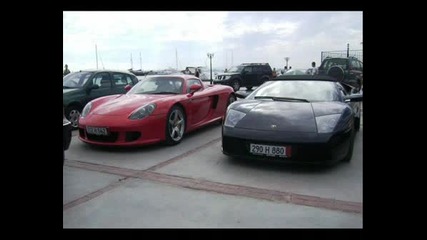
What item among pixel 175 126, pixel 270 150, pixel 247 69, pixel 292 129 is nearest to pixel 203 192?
pixel 270 150

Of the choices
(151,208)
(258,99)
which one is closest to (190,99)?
(258,99)

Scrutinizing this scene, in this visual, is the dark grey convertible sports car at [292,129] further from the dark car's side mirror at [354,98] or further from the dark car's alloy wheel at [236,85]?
the dark car's alloy wheel at [236,85]

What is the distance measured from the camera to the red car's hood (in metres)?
5.36

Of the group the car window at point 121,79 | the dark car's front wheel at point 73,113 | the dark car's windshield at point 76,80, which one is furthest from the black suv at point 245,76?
the dark car's front wheel at point 73,113

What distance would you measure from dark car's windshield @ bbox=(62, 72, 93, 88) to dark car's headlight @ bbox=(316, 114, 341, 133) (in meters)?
5.50

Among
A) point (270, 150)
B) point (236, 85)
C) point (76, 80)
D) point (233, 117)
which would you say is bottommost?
point (270, 150)

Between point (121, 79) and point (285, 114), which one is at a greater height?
point (121, 79)

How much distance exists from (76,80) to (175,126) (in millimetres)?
3398

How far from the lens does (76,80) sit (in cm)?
786

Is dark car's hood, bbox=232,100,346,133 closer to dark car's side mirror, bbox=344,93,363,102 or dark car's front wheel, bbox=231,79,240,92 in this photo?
dark car's side mirror, bbox=344,93,363,102

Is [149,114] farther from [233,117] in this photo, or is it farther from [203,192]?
[203,192]

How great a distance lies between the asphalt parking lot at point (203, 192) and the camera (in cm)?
288
